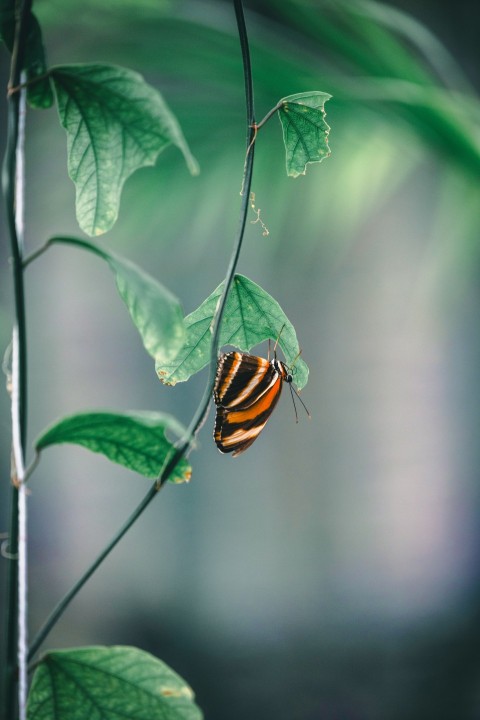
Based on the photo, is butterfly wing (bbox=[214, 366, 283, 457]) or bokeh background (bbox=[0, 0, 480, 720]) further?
Answer: bokeh background (bbox=[0, 0, 480, 720])

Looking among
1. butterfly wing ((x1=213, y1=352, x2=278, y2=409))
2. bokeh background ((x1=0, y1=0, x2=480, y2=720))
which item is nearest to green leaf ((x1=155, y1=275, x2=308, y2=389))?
butterfly wing ((x1=213, y1=352, x2=278, y2=409))

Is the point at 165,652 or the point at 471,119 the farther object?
the point at 165,652

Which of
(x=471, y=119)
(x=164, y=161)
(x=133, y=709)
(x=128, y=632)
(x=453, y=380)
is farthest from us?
(x=453, y=380)

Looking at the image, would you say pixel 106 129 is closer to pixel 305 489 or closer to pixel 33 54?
pixel 33 54

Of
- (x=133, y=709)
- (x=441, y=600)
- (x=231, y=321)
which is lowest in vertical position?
(x=441, y=600)

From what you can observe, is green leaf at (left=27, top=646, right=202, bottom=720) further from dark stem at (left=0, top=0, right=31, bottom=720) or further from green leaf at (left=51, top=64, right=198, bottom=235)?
green leaf at (left=51, top=64, right=198, bottom=235)

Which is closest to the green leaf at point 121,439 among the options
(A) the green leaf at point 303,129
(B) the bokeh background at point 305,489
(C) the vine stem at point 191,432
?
(C) the vine stem at point 191,432

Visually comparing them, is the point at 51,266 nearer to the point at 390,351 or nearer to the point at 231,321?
the point at 390,351

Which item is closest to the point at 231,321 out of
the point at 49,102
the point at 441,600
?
the point at 49,102
